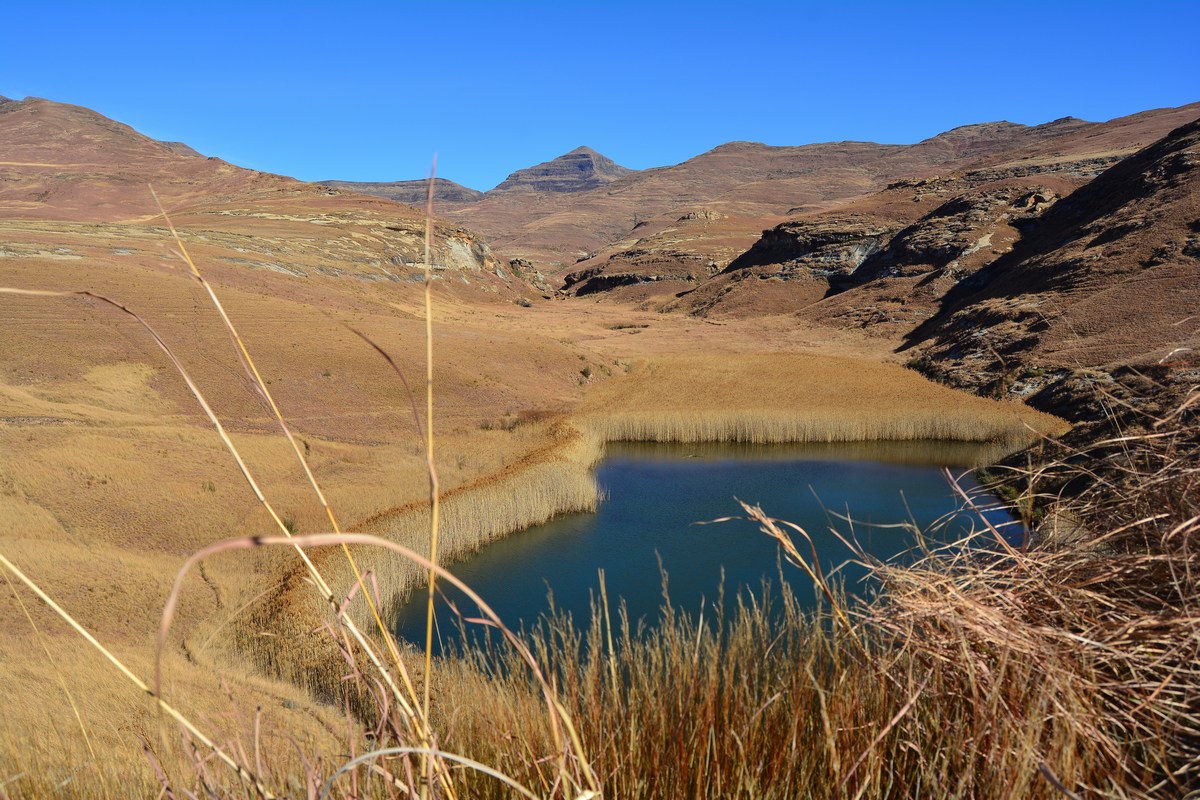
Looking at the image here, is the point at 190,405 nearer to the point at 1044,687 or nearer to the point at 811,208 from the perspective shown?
the point at 1044,687

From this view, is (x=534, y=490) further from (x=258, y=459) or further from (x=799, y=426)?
(x=799, y=426)

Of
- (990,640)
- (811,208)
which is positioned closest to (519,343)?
(990,640)

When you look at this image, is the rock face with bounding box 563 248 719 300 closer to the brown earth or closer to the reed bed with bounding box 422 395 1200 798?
the brown earth

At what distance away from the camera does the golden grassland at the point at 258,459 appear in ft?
17.8

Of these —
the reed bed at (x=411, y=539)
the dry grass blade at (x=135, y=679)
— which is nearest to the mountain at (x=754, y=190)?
the reed bed at (x=411, y=539)

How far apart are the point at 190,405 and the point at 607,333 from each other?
26.0 metres

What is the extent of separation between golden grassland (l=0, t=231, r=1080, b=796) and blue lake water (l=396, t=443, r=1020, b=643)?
2.48 feet

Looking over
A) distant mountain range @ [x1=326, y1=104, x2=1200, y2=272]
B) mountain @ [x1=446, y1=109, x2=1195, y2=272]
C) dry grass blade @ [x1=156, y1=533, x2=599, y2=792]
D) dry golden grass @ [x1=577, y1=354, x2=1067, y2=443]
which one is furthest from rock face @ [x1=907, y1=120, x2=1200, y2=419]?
distant mountain range @ [x1=326, y1=104, x2=1200, y2=272]

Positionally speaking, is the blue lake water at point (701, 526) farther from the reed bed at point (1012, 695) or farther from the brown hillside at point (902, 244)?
the brown hillside at point (902, 244)

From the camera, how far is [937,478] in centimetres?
1817

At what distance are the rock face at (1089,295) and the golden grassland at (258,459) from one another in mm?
2526

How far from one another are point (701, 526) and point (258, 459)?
9276 mm

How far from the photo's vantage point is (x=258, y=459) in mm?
14648

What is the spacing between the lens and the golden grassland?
Answer: 17.8 ft
